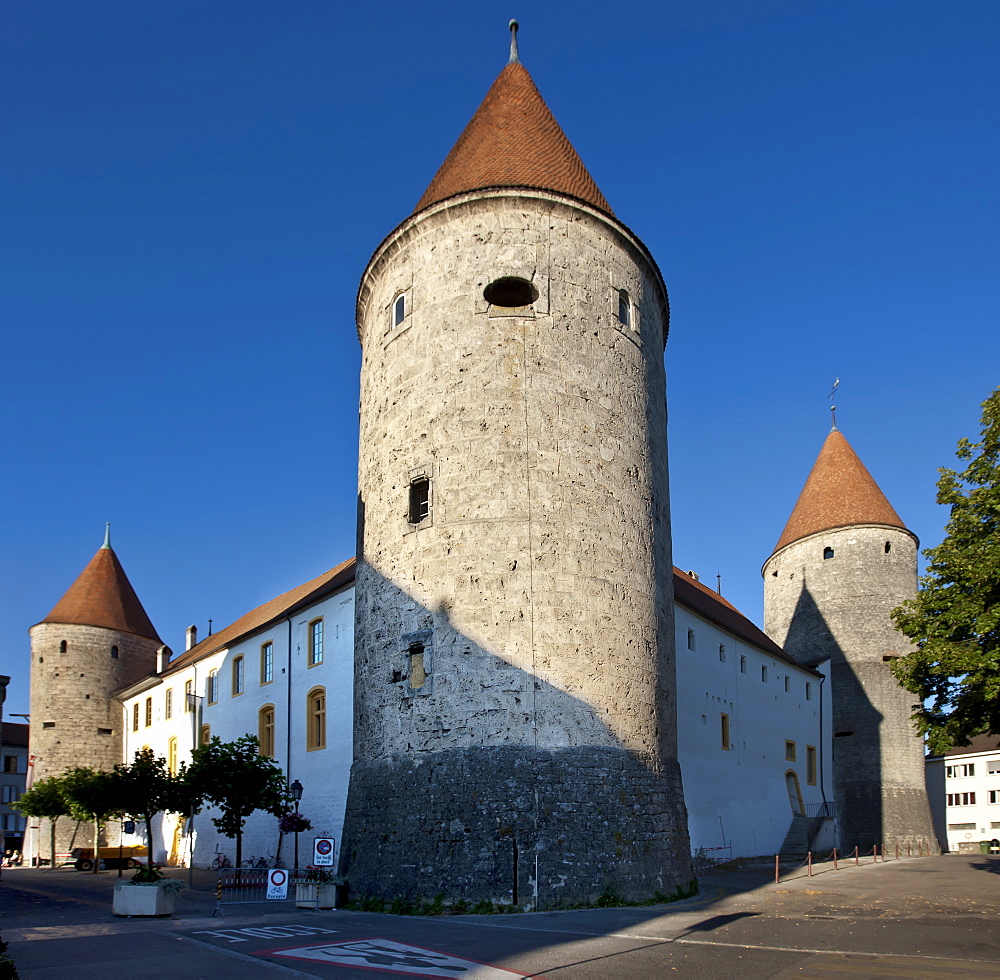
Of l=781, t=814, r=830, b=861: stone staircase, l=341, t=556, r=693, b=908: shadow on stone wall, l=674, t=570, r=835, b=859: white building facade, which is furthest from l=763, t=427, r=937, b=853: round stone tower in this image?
l=341, t=556, r=693, b=908: shadow on stone wall

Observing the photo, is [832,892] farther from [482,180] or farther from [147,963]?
[482,180]

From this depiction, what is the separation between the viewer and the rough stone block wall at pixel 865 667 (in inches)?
1427

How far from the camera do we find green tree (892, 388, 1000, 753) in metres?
17.9

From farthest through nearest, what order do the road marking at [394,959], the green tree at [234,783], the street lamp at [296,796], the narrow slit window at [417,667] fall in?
the green tree at [234,783] < the street lamp at [296,796] < the narrow slit window at [417,667] < the road marking at [394,959]

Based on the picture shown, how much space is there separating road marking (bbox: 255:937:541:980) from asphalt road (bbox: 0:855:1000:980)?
2 cm

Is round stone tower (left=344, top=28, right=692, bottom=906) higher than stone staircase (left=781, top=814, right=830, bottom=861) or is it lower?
higher

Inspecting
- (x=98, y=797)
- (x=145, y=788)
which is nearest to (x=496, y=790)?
(x=145, y=788)

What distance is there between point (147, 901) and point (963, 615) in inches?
616

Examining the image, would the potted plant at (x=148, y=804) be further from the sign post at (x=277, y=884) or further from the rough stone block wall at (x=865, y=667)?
the rough stone block wall at (x=865, y=667)

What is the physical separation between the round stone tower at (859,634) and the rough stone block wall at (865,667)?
0.04 m

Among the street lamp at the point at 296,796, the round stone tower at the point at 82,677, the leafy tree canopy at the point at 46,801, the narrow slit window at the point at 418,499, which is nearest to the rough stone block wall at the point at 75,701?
the round stone tower at the point at 82,677

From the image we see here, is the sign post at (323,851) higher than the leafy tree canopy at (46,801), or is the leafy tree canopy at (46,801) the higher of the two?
the sign post at (323,851)

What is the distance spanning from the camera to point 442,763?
1616 centimetres

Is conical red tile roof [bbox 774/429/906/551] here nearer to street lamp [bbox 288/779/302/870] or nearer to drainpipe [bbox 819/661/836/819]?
drainpipe [bbox 819/661/836/819]
